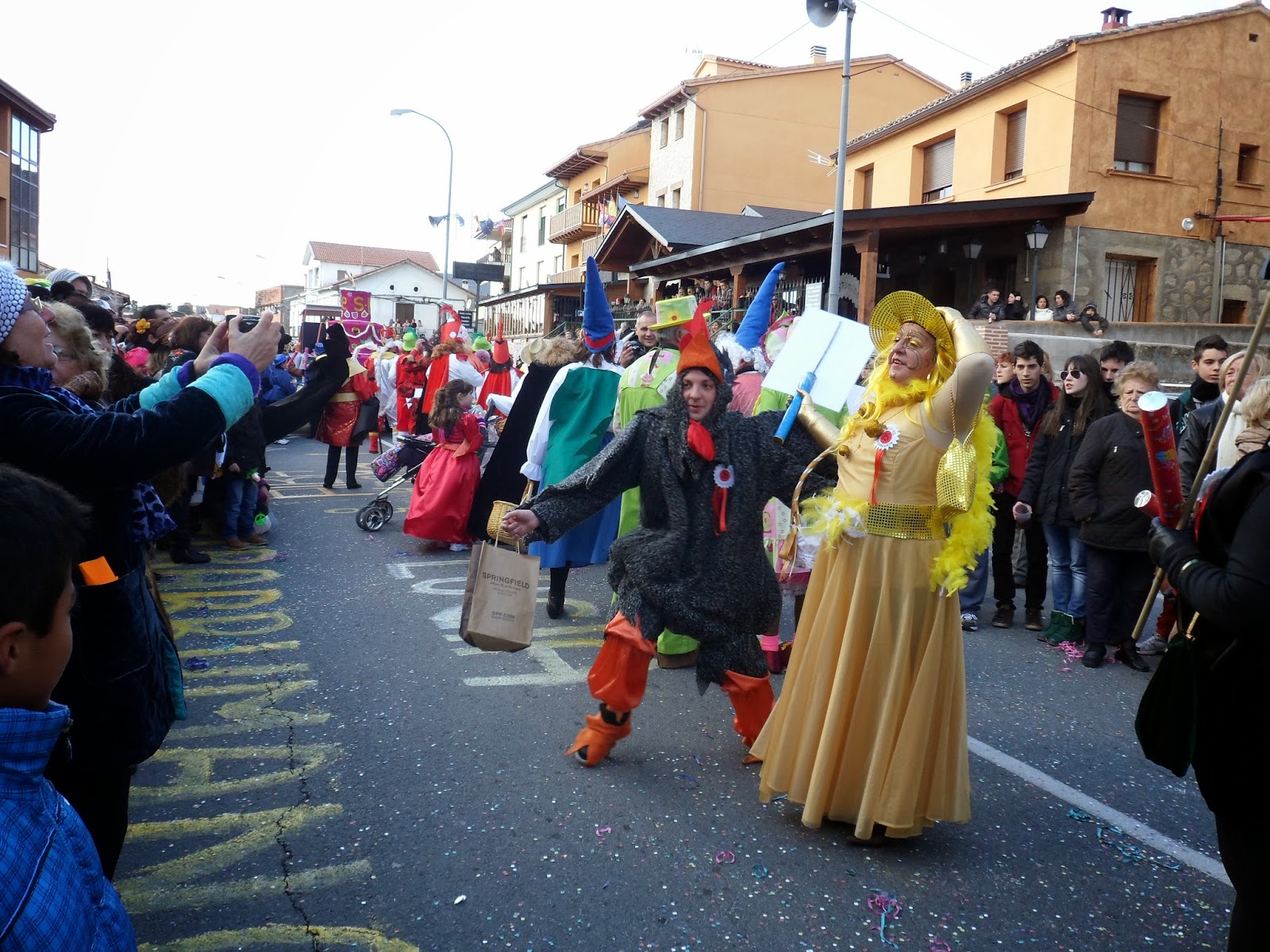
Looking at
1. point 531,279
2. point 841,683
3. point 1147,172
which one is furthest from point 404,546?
point 531,279

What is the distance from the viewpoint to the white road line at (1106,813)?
3404 millimetres

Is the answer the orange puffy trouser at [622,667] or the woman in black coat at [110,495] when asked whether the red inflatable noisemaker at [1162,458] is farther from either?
the woman in black coat at [110,495]

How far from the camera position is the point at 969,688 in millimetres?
5305

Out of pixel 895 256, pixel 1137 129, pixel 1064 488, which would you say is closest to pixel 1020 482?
pixel 1064 488

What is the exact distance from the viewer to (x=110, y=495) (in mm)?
2422

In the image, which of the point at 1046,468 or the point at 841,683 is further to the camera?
the point at 1046,468

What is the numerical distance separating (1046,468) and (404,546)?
18.2ft

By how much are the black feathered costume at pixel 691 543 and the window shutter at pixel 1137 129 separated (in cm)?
2025

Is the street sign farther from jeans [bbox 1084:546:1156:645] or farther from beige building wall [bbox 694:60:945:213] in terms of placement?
jeans [bbox 1084:546:1156:645]

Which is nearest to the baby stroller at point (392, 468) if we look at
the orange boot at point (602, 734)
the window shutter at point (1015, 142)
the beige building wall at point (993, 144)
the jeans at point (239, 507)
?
the jeans at point (239, 507)

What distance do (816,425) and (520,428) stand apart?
389 centimetres

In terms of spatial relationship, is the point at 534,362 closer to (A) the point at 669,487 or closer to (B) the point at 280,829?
(A) the point at 669,487

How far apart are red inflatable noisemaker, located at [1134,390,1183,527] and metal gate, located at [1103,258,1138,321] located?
19608 millimetres

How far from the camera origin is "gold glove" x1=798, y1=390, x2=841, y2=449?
12.8ft
